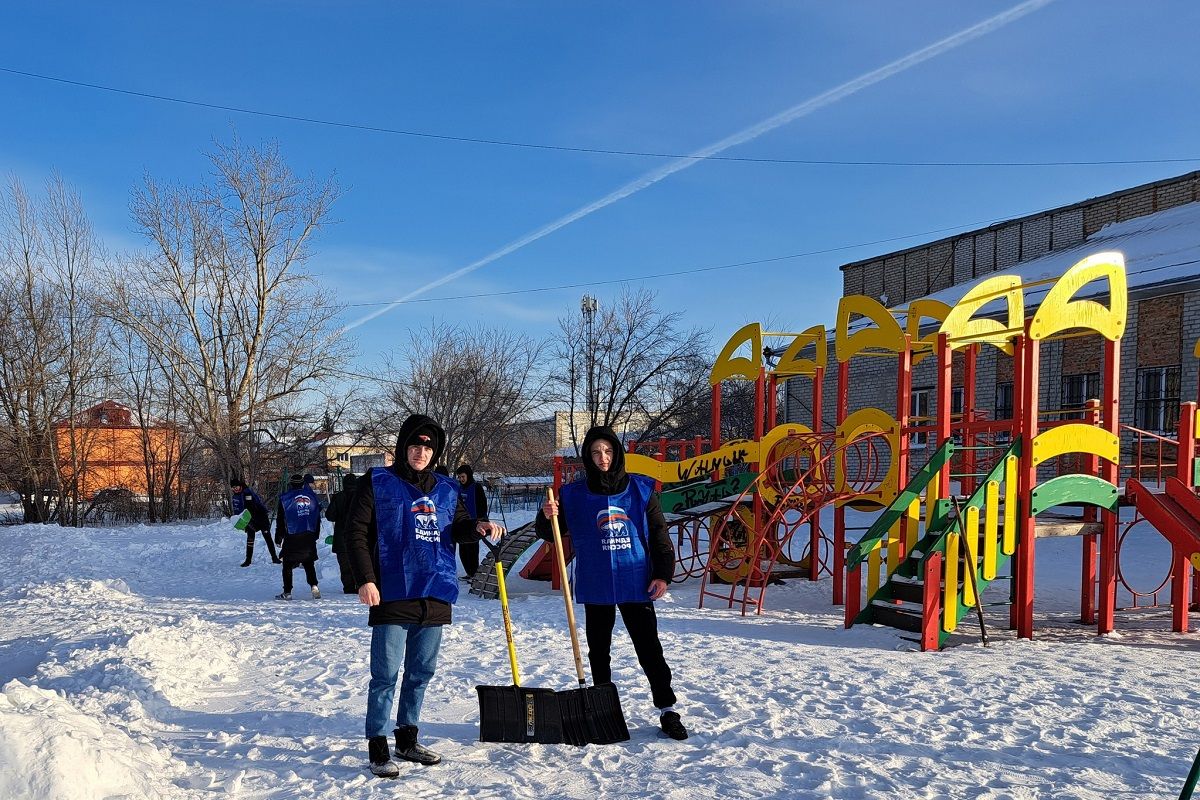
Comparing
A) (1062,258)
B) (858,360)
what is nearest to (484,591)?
(858,360)

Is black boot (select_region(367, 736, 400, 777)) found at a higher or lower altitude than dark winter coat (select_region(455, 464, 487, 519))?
lower

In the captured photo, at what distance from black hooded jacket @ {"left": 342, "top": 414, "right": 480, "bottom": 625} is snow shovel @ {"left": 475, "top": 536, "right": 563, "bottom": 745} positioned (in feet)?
1.61

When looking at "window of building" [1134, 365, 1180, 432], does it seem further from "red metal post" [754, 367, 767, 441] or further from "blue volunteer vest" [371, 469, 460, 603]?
"blue volunteer vest" [371, 469, 460, 603]

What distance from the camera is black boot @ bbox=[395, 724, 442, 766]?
4.07 m

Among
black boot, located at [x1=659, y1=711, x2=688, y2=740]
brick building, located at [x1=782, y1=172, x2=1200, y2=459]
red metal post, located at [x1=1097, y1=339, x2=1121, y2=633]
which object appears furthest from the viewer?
brick building, located at [x1=782, y1=172, x2=1200, y2=459]

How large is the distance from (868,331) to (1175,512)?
340 cm

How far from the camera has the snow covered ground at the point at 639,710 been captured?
3781 mm

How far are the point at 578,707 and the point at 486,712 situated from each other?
18.5 inches

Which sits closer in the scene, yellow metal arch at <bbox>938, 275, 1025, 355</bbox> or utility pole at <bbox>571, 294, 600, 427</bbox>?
yellow metal arch at <bbox>938, 275, 1025, 355</bbox>

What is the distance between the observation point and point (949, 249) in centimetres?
2730

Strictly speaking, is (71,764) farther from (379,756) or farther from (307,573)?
(307,573)

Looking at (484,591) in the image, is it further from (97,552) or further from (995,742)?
(97,552)

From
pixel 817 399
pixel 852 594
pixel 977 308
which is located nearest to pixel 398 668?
pixel 852 594

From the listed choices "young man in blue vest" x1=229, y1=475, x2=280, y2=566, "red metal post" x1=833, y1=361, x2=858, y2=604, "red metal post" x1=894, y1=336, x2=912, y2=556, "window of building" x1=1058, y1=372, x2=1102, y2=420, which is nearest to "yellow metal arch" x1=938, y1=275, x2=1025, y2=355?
"red metal post" x1=894, y1=336, x2=912, y2=556
